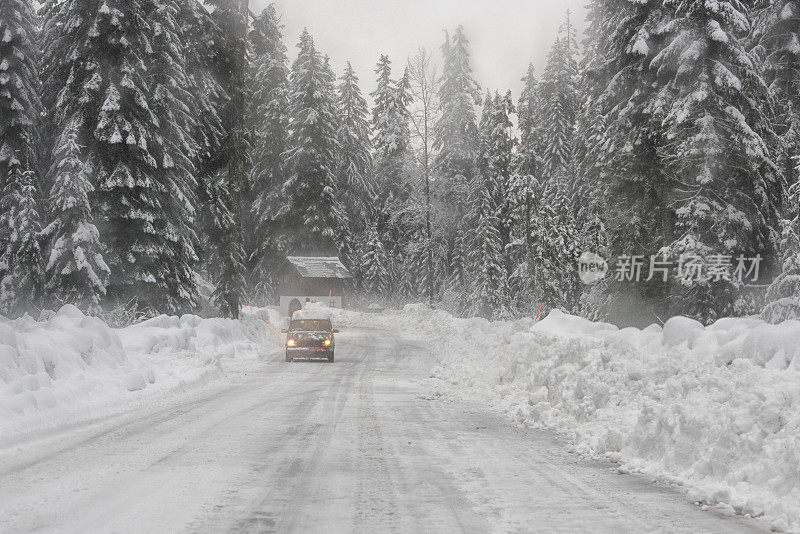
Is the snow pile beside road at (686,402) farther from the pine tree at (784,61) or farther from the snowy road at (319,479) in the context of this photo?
the pine tree at (784,61)

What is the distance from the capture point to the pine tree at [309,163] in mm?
57156

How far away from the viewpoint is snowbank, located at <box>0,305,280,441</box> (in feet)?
31.3

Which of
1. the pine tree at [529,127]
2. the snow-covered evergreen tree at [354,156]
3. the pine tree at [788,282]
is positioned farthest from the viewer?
the snow-covered evergreen tree at [354,156]

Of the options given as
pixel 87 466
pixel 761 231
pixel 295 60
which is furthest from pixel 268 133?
pixel 87 466

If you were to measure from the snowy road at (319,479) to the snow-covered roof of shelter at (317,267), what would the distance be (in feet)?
136

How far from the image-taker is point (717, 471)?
6.58 meters

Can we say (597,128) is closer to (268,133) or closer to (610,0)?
(610,0)

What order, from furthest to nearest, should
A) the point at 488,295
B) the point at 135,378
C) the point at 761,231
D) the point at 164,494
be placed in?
the point at 488,295
the point at 761,231
the point at 135,378
the point at 164,494

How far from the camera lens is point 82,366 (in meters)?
12.0

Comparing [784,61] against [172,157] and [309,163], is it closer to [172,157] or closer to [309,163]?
[172,157]

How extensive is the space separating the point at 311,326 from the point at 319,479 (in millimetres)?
17203

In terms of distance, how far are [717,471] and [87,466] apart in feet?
21.6

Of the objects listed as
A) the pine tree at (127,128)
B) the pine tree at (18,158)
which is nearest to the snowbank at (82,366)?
the pine tree at (127,128)

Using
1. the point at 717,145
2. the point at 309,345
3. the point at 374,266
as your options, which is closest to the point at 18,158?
the point at 309,345
